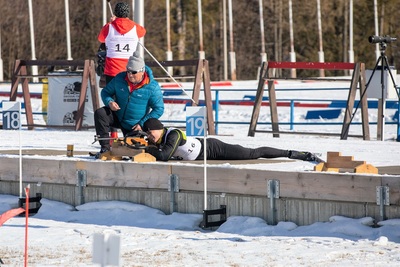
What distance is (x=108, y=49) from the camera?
1431cm

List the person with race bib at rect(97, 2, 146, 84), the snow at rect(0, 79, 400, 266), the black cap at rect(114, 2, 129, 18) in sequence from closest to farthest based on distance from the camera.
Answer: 1. the snow at rect(0, 79, 400, 266)
2. the black cap at rect(114, 2, 129, 18)
3. the person with race bib at rect(97, 2, 146, 84)

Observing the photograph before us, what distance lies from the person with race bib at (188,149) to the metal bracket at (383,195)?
2.27m

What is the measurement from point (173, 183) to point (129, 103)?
1469mm

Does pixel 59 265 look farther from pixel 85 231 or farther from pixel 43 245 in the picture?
pixel 85 231

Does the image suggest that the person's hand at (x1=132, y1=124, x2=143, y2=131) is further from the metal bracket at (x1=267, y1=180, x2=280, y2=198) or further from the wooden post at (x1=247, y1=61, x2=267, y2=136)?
the wooden post at (x1=247, y1=61, x2=267, y2=136)

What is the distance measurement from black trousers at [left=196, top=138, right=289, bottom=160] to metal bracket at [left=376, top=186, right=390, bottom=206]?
2.66 m

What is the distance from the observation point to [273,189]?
10.9m

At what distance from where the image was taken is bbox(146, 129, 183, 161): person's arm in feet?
39.7

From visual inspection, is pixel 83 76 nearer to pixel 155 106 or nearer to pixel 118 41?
pixel 118 41

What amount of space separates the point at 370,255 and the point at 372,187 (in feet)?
3.58

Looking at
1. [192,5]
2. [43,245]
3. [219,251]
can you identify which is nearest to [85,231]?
[43,245]

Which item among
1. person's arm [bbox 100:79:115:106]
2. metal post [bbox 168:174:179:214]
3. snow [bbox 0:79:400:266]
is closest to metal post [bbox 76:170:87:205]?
snow [bbox 0:79:400:266]

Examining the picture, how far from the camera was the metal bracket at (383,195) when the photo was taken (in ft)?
33.2

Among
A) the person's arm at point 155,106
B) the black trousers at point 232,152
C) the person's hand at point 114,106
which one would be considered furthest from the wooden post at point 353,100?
the person's hand at point 114,106
